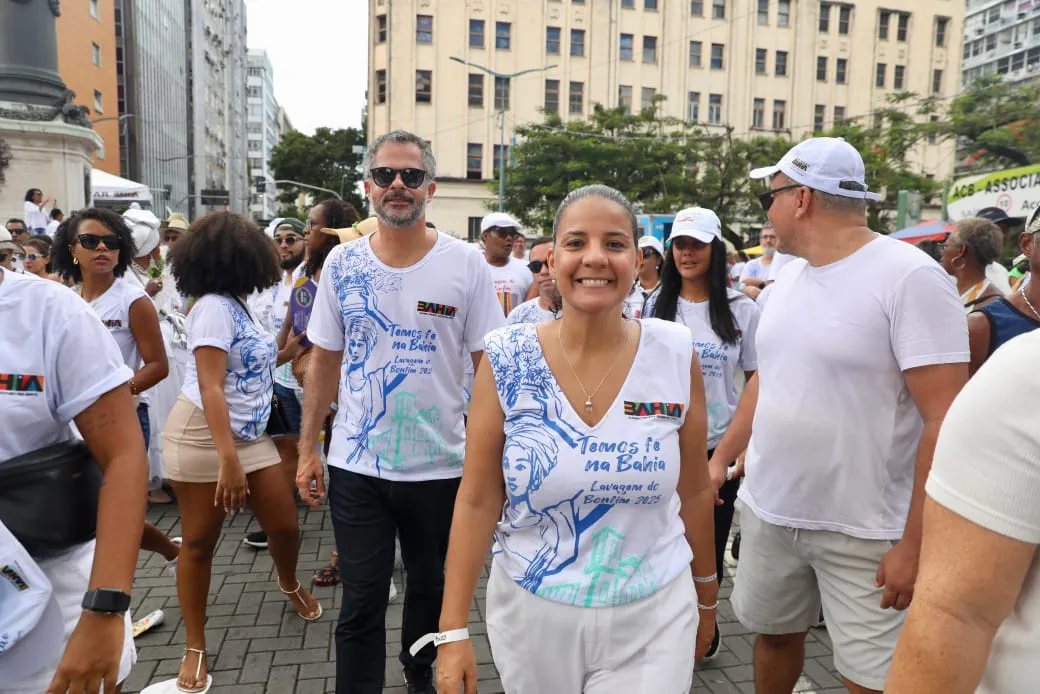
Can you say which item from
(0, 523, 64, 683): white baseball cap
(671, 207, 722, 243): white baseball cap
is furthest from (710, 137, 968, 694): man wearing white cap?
(0, 523, 64, 683): white baseball cap

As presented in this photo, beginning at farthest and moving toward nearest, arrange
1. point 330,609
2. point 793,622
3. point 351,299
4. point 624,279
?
point 330,609 → point 351,299 → point 793,622 → point 624,279

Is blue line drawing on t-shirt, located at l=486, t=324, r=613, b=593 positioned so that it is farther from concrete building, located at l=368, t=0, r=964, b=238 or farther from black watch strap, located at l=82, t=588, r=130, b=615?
concrete building, located at l=368, t=0, r=964, b=238

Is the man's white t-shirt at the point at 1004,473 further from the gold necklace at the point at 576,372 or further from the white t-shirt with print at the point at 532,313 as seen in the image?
the white t-shirt with print at the point at 532,313

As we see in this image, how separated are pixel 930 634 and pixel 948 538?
6.1 inches

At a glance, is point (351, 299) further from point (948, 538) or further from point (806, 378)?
point (948, 538)

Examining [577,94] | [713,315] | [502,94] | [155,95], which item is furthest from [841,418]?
[155,95]

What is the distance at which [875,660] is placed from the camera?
246 cm

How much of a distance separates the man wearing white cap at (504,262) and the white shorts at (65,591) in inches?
204

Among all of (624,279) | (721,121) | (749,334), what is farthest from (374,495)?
(721,121)

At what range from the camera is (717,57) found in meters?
47.9

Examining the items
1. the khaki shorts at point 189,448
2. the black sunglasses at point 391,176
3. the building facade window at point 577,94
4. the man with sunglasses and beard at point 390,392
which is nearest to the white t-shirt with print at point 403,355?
the man with sunglasses and beard at point 390,392

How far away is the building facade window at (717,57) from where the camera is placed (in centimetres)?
4791

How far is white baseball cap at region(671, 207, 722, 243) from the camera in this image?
392 cm

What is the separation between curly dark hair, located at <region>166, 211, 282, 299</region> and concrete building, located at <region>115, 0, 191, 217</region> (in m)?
41.5
